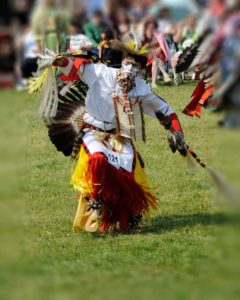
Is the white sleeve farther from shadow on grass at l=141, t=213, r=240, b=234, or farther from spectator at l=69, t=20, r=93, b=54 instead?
shadow on grass at l=141, t=213, r=240, b=234

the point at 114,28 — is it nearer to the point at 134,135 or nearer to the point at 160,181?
the point at 134,135

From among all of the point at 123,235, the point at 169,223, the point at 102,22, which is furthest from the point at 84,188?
the point at 102,22

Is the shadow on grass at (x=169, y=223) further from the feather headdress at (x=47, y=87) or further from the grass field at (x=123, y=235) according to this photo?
the feather headdress at (x=47, y=87)

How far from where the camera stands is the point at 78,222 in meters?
6.62

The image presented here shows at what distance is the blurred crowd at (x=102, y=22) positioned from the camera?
12.8 feet

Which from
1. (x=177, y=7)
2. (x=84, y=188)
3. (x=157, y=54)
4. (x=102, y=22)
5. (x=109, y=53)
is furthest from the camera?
Answer: (x=109, y=53)

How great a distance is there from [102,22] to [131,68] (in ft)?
4.71

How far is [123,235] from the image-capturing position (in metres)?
6.55

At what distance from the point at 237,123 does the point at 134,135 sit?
2.70 meters

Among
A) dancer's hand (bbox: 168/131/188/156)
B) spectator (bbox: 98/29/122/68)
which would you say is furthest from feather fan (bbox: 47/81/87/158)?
dancer's hand (bbox: 168/131/188/156)

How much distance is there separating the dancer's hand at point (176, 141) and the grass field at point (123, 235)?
77mm

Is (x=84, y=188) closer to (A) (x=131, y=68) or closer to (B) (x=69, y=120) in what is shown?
(B) (x=69, y=120)

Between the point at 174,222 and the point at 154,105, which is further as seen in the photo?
the point at 174,222

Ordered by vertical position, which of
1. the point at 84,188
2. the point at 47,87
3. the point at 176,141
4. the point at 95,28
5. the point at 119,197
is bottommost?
the point at 119,197
